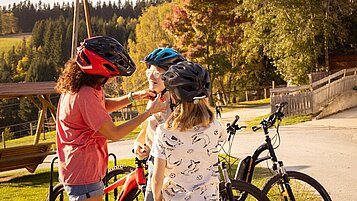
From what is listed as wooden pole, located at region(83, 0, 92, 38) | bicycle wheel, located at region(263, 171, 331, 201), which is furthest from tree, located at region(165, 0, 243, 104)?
bicycle wheel, located at region(263, 171, 331, 201)

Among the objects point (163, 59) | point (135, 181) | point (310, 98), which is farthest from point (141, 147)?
point (310, 98)

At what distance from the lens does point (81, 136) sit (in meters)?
3.49

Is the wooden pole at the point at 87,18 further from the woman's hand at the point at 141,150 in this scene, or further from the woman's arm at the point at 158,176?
the woman's arm at the point at 158,176

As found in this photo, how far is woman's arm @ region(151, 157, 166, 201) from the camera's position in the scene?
11.1 ft

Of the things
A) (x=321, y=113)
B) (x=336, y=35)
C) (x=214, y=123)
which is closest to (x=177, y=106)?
(x=214, y=123)

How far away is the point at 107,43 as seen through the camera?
3.76 metres

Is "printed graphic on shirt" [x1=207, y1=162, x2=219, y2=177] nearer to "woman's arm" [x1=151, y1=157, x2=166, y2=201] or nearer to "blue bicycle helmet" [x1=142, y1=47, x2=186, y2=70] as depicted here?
"woman's arm" [x1=151, y1=157, x2=166, y2=201]

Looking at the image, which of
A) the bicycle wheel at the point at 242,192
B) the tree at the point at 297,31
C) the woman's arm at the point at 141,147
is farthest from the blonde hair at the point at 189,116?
the tree at the point at 297,31

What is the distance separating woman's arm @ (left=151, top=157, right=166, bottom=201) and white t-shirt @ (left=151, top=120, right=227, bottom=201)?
0.03 metres

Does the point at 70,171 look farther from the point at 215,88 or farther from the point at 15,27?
the point at 15,27

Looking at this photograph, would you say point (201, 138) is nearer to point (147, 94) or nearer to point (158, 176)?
point (158, 176)

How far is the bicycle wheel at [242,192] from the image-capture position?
4363mm

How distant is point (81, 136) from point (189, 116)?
2.23 feet

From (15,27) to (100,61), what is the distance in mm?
101154
